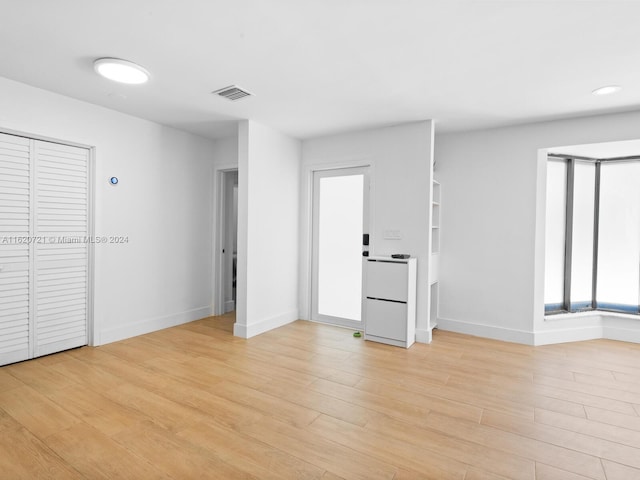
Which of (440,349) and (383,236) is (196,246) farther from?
(440,349)

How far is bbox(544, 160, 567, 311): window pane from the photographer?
416 centimetres

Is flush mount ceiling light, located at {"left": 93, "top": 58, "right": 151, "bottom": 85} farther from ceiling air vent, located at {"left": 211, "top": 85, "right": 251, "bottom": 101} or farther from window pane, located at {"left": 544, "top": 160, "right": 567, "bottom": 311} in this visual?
window pane, located at {"left": 544, "top": 160, "right": 567, "bottom": 311}

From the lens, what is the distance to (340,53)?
2385 millimetres

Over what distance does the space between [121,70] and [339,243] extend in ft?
9.74

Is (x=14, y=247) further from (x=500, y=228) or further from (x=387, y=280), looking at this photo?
(x=500, y=228)

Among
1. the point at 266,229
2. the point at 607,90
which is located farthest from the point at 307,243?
the point at 607,90

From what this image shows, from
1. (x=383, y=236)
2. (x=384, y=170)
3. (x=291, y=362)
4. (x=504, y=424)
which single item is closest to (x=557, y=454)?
(x=504, y=424)

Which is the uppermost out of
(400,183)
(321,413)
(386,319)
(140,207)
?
(400,183)

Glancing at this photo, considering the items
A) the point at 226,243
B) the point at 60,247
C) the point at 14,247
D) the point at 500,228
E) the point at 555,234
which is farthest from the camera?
the point at 226,243

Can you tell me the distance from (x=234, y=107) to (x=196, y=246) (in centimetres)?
205

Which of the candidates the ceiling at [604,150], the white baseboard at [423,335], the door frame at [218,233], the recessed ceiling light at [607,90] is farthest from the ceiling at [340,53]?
the white baseboard at [423,335]

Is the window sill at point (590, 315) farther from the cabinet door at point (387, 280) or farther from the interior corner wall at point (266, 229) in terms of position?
the interior corner wall at point (266, 229)

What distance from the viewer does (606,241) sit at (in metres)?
4.18

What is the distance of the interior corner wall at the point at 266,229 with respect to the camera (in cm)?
396
